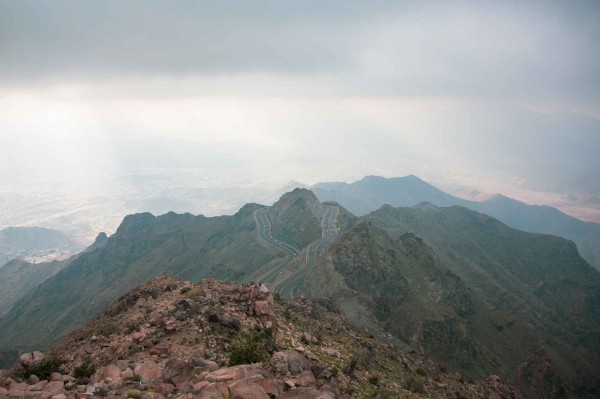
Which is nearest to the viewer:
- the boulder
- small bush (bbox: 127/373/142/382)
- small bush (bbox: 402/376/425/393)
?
small bush (bbox: 127/373/142/382)

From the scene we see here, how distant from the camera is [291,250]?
9062 cm

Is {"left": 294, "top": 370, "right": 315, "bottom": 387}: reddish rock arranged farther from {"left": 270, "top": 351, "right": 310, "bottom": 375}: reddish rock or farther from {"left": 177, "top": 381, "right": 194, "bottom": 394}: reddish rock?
{"left": 177, "top": 381, "right": 194, "bottom": 394}: reddish rock

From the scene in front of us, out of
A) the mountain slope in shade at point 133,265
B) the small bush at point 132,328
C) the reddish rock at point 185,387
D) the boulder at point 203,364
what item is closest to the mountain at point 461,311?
the mountain slope in shade at point 133,265

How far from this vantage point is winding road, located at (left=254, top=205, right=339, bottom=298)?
6944cm

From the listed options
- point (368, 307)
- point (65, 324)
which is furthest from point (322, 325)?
point (65, 324)

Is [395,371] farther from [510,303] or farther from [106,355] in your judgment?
[510,303]

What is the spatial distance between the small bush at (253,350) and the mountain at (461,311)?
114ft

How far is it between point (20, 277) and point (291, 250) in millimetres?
150344

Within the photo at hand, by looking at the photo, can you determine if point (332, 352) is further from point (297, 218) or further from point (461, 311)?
point (297, 218)

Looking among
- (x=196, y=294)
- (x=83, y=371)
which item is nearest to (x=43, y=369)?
(x=83, y=371)

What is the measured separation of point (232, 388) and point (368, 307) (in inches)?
2016

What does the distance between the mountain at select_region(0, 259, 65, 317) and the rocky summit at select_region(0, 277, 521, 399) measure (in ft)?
544

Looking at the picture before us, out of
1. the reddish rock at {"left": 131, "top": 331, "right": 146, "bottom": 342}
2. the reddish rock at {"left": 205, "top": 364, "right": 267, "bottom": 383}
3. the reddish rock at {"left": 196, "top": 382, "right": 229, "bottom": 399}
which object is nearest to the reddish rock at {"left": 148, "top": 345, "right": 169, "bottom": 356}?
the reddish rock at {"left": 131, "top": 331, "right": 146, "bottom": 342}

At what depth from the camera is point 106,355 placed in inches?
708
